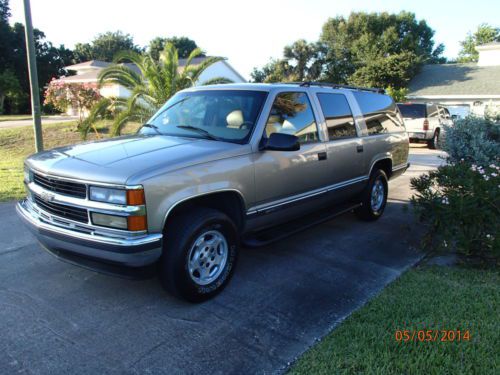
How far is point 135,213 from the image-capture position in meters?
3.17

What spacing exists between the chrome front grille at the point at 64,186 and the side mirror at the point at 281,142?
1.71 metres

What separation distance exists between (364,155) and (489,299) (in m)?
2.63

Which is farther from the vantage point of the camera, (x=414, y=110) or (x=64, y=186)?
(x=414, y=110)

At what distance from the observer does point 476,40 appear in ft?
196

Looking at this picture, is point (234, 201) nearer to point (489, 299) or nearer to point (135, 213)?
point (135, 213)

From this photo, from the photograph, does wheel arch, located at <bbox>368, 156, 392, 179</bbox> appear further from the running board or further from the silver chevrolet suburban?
the running board

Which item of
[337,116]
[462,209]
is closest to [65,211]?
[337,116]

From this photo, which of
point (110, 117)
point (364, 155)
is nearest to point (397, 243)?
point (364, 155)

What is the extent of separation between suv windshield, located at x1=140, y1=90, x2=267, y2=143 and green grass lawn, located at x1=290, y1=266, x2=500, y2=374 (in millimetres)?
2012

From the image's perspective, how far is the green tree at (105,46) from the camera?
63.4 m

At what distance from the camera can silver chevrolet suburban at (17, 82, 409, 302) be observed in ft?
10.7

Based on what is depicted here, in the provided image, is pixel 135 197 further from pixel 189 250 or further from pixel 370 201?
pixel 370 201

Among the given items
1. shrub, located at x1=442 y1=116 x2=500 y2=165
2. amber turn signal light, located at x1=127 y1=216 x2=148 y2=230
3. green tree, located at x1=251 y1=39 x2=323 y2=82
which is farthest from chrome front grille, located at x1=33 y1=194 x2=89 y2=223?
green tree, located at x1=251 y1=39 x2=323 y2=82

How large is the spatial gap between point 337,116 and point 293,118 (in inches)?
38.3
